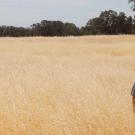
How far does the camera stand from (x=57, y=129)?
750 cm

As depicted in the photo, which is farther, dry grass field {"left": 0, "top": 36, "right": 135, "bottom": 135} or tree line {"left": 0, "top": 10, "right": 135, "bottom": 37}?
tree line {"left": 0, "top": 10, "right": 135, "bottom": 37}

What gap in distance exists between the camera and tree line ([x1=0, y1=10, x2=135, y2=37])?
8150cm

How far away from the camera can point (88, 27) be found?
86.5m

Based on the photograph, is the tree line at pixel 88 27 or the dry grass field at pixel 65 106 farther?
the tree line at pixel 88 27

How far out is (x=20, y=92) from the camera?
32.5ft

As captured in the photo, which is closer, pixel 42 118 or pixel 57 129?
pixel 57 129

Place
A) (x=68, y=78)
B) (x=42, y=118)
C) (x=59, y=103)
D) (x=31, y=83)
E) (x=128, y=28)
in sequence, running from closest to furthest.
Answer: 1. (x=42, y=118)
2. (x=59, y=103)
3. (x=31, y=83)
4. (x=68, y=78)
5. (x=128, y=28)

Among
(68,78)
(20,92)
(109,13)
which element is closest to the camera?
(20,92)

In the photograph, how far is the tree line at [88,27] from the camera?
81500 millimetres

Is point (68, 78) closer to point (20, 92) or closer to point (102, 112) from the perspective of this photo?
point (20, 92)

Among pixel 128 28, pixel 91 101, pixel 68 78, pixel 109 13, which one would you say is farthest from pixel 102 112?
pixel 109 13

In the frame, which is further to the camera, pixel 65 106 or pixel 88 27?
pixel 88 27

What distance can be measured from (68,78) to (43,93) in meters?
2.34

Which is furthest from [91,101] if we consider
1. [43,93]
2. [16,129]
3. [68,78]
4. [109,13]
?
[109,13]
